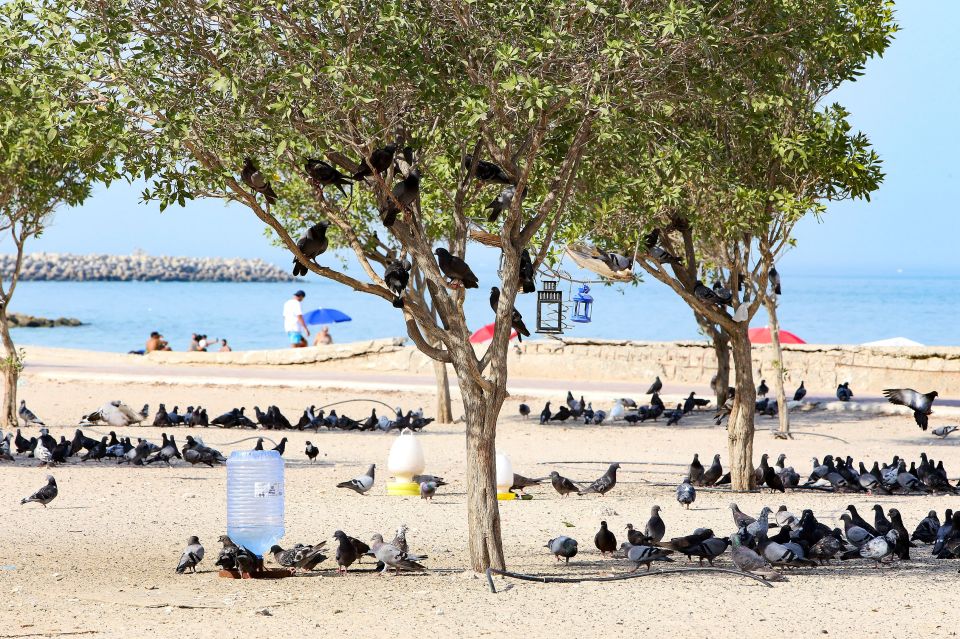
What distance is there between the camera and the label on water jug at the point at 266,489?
8672 mm

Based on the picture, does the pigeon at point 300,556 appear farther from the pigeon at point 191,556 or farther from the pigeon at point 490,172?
the pigeon at point 490,172

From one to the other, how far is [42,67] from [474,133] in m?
2.98

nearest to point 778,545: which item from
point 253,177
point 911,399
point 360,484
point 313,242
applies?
point 911,399

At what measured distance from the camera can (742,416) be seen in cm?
1300

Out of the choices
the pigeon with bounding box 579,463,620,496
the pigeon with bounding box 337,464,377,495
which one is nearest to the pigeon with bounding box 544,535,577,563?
the pigeon with bounding box 579,463,620,496

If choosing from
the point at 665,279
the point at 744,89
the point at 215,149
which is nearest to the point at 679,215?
the point at 665,279

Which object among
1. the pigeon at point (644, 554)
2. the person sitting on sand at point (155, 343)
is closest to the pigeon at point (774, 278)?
the pigeon at point (644, 554)

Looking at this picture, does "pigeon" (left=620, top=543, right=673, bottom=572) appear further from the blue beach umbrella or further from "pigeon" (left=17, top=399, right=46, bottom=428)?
the blue beach umbrella

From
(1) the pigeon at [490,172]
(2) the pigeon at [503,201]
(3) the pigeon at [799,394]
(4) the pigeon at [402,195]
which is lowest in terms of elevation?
(3) the pigeon at [799,394]

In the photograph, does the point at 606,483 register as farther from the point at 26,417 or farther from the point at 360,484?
the point at 26,417

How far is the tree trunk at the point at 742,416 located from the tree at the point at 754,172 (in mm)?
12

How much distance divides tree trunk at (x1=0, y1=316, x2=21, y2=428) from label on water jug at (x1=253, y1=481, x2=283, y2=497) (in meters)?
9.24

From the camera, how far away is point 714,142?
1205 cm

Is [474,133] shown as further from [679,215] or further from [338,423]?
[338,423]
